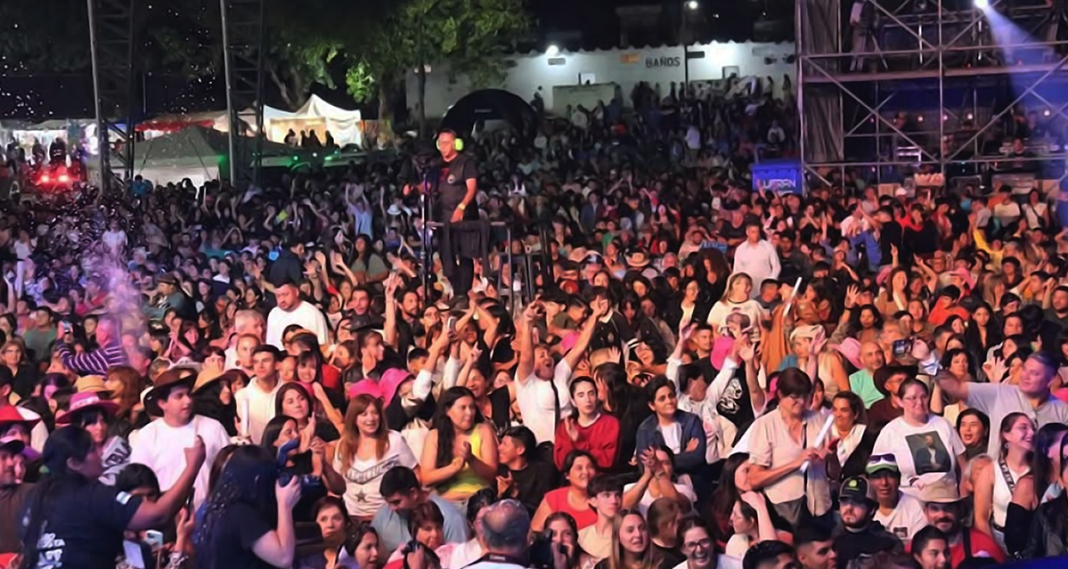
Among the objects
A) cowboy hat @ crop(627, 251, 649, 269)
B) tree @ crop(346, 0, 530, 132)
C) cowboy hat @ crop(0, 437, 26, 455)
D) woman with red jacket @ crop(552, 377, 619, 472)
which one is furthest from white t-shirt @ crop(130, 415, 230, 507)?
tree @ crop(346, 0, 530, 132)

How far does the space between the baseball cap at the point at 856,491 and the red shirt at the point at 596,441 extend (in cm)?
130

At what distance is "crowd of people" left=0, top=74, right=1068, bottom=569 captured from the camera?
19.4ft

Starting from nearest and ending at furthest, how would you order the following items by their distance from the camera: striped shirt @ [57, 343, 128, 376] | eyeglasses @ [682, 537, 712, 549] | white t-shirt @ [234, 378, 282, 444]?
eyeglasses @ [682, 537, 712, 549] < white t-shirt @ [234, 378, 282, 444] < striped shirt @ [57, 343, 128, 376]

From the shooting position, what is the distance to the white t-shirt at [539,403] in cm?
809

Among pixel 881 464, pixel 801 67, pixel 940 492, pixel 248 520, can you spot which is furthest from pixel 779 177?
pixel 248 520

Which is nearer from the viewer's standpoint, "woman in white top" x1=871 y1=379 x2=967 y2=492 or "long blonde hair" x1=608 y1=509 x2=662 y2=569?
"long blonde hair" x1=608 y1=509 x2=662 y2=569

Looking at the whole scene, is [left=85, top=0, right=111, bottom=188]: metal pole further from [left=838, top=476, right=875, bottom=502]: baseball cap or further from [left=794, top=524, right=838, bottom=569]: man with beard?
[left=794, top=524, right=838, bottom=569]: man with beard

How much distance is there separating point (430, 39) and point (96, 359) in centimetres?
2838

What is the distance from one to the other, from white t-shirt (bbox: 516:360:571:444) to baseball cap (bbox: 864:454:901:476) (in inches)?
71.7

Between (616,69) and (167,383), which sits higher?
(616,69)

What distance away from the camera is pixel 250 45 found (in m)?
26.2

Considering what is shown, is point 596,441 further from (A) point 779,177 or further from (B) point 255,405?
(A) point 779,177

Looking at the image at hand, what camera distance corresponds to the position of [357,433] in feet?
23.2

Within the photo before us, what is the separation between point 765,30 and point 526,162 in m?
12.8
